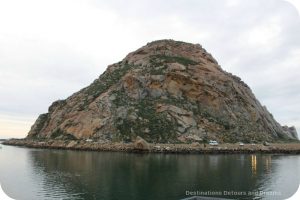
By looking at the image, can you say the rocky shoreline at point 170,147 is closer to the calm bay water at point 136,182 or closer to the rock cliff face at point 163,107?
the rock cliff face at point 163,107

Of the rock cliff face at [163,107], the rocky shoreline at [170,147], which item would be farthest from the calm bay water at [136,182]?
the rock cliff face at [163,107]

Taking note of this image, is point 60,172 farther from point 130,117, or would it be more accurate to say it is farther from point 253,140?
point 253,140

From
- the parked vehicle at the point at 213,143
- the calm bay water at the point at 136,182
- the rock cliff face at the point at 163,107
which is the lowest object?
the calm bay water at the point at 136,182

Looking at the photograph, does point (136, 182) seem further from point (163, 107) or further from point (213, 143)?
A: point (163, 107)

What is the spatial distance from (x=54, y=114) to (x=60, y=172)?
77167 millimetres

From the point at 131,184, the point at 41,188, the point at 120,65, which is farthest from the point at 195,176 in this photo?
the point at 120,65

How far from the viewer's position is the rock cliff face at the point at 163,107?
105 m

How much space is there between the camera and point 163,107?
111 metres

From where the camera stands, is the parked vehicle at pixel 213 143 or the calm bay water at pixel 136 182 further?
the parked vehicle at pixel 213 143

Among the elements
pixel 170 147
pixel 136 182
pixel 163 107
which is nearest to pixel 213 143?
pixel 170 147

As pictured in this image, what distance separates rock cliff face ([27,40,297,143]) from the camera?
4141 inches

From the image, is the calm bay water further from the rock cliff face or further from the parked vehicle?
the rock cliff face

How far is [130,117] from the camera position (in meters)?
107

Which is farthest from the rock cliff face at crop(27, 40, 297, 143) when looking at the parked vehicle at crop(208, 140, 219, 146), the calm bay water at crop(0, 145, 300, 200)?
the calm bay water at crop(0, 145, 300, 200)
